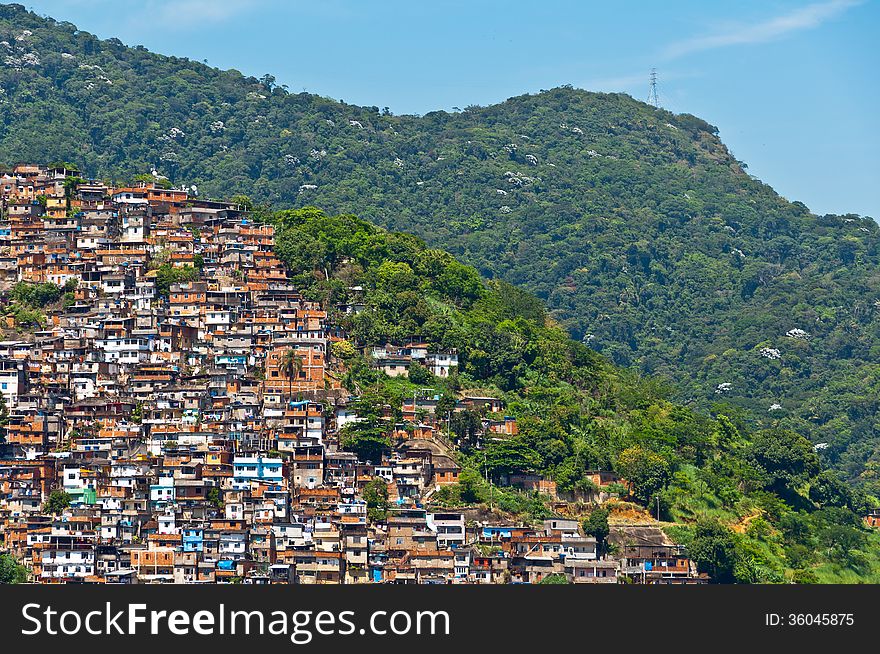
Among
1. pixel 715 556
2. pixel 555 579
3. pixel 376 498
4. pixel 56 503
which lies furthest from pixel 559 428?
pixel 56 503

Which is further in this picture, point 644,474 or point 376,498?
point 644,474

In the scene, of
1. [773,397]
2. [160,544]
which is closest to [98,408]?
[160,544]

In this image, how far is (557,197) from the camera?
138125 mm

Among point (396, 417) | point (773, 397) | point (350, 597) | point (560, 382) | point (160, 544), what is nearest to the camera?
point (350, 597)

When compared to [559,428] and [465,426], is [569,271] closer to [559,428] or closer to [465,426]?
[559,428]

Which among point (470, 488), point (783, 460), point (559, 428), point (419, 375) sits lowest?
point (470, 488)

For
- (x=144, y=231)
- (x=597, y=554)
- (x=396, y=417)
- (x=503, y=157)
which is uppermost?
(x=503, y=157)

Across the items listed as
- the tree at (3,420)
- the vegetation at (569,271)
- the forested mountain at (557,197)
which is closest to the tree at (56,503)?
the tree at (3,420)

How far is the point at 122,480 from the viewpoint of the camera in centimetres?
6362

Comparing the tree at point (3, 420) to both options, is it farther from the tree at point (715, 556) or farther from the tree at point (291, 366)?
the tree at point (715, 556)

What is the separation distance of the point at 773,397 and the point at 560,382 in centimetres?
3480

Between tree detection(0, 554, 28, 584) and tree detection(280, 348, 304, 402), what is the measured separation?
13.5 m

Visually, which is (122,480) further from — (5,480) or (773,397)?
(773,397)

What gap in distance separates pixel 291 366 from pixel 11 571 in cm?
1511
